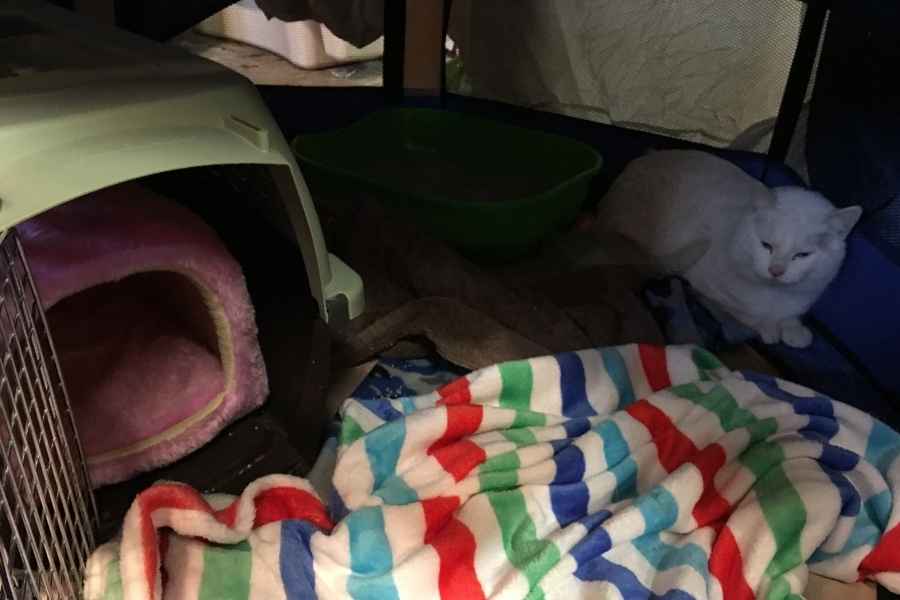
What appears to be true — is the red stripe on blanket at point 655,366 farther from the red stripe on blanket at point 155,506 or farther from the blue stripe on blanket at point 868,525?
the red stripe on blanket at point 155,506

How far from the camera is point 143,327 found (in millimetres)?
1126

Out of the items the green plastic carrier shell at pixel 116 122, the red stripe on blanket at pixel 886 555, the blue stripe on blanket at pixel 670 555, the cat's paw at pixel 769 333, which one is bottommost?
the cat's paw at pixel 769 333

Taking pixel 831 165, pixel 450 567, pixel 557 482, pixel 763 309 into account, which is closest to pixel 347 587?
pixel 450 567

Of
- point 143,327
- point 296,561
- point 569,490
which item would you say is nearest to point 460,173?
point 143,327

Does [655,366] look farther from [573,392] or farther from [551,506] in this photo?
[551,506]

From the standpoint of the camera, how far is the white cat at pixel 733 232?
132cm

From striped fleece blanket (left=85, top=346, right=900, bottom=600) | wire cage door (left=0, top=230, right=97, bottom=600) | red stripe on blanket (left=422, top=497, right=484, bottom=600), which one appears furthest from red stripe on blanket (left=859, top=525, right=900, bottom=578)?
wire cage door (left=0, top=230, right=97, bottom=600)

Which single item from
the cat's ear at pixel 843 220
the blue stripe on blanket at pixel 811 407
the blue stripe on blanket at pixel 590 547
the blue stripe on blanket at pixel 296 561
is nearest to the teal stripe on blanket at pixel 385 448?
the blue stripe on blanket at pixel 296 561

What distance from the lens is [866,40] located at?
131 cm

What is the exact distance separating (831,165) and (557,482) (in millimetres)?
797

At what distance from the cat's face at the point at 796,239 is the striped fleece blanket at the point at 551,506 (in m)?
0.28

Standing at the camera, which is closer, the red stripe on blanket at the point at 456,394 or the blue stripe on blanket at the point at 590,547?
the blue stripe on blanket at the point at 590,547

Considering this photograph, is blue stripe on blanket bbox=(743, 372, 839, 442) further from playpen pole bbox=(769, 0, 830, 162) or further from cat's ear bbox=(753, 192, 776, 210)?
playpen pole bbox=(769, 0, 830, 162)

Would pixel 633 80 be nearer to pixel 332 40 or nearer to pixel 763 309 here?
pixel 763 309
